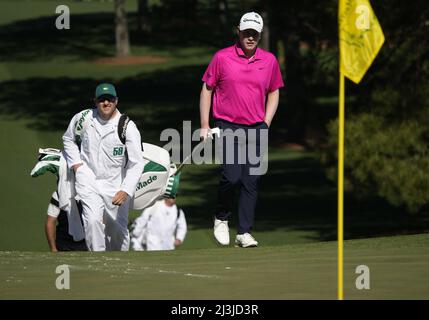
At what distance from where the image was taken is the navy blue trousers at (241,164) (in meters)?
13.5

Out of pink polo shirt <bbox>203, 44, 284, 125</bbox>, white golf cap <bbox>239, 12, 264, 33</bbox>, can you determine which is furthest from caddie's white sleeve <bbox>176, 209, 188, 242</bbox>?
white golf cap <bbox>239, 12, 264, 33</bbox>

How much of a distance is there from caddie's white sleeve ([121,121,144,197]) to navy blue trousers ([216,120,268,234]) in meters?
0.96

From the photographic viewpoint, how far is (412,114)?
23391 mm

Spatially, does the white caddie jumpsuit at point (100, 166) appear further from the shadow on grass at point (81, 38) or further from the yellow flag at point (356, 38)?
the shadow on grass at point (81, 38)

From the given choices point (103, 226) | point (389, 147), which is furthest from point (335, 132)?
point (103, 226)

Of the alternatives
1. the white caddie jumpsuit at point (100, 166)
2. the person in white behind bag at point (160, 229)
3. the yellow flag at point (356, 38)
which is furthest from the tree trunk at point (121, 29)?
the yellow flag at point (356, 38)

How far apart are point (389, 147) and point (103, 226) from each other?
932cm

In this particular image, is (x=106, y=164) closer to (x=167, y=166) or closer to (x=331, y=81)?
(x=167, y=166)

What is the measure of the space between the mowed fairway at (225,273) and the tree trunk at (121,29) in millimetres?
42510

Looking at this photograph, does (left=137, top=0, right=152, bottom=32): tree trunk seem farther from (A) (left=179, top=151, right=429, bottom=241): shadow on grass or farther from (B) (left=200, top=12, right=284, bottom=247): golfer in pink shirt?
(B) (left=200, top=12, right=284, bottom=247): golfer in pink shirt

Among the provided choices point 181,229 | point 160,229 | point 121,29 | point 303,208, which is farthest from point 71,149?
point 121,29

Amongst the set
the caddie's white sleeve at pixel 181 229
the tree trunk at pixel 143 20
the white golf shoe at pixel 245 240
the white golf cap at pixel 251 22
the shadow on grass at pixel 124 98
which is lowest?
the white golf shoe at pixel 245 240

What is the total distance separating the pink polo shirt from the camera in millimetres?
13414

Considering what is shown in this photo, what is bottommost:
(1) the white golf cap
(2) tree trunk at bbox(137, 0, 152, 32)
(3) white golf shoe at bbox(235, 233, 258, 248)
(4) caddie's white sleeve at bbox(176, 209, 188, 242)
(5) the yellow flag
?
(3) white golf shoe at bbox(235, 233, 258, 248)
